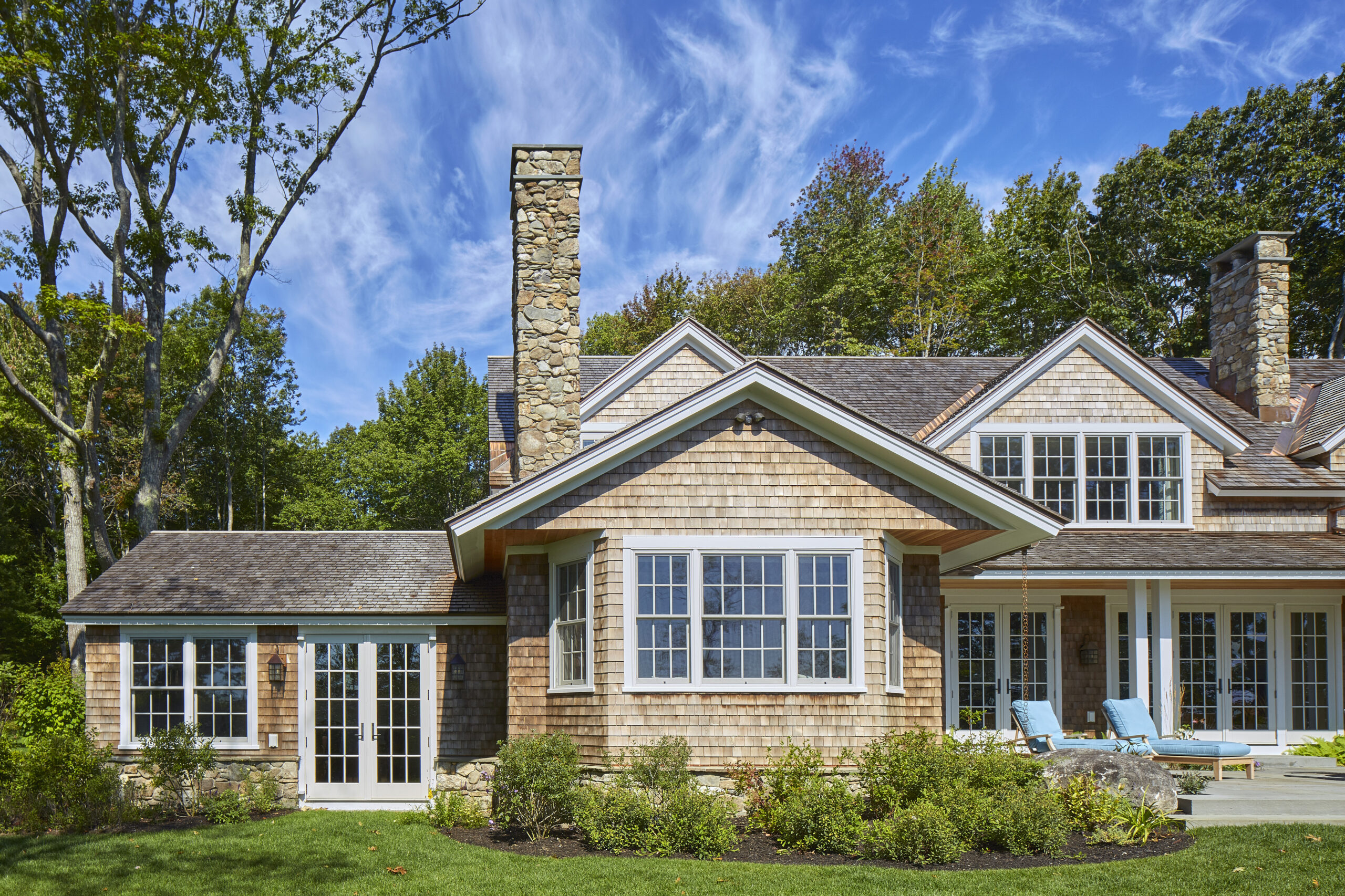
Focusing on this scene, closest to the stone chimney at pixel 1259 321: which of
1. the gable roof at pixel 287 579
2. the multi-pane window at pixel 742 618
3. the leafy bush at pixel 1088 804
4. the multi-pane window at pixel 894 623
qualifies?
the multi-pane window at pixel 894 623

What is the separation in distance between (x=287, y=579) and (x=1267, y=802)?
12427mm

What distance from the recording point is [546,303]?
40.7 ft

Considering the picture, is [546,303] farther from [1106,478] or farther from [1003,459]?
[1106,478]

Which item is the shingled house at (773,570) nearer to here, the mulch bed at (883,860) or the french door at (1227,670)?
the french door at (1227,670)

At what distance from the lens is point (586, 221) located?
15.9 metres

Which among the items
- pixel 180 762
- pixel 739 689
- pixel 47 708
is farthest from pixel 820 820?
pixel 47 708

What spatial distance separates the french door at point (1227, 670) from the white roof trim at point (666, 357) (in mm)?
8718

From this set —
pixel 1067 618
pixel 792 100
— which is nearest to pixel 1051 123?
pixel 792 100

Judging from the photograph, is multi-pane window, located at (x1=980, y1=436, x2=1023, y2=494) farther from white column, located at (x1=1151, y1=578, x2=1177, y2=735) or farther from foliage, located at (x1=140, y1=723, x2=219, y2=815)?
foliage, located at (x1=140, y1=723, x2=219, y2=815)

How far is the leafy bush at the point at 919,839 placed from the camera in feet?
26.7

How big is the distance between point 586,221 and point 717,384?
697cm

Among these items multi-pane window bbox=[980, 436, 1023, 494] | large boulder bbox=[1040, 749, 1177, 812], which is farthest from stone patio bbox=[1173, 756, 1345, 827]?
multi-pane window bbox=[980, 436, 1023, 494]

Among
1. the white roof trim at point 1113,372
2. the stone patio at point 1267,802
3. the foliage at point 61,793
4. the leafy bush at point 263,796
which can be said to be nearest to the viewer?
the stone patio at point 1267,802

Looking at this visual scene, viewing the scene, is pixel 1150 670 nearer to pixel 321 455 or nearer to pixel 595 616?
pixel 595 616
